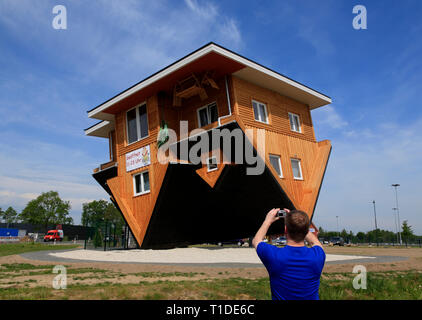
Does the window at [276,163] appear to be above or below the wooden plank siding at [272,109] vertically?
below

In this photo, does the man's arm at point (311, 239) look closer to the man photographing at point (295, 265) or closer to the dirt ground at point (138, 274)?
the man photographing at point (295, 265)

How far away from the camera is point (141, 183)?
21.4 m

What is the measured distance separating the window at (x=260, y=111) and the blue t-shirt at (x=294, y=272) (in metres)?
15.9

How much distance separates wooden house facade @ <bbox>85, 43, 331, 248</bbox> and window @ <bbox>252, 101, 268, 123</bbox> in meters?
0.06

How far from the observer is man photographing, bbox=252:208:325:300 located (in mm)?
3018

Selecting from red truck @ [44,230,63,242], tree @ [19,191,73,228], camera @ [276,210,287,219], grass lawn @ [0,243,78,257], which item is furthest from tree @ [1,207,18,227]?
camera @ [276,210,287,219]

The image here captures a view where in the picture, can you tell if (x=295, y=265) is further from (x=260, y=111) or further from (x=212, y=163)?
(x=260, y=111)

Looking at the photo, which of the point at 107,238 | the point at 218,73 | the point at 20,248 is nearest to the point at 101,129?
Result: the point at 107,238

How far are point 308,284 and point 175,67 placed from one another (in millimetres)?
16430

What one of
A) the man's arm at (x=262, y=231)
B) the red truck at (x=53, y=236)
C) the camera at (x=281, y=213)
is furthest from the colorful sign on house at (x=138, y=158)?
the red truck at (x=53, y=236)

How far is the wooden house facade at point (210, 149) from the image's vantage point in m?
17.6

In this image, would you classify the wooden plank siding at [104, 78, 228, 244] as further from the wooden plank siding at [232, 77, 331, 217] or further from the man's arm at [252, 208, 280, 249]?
the man's arm at [252, 208, 280, 249]

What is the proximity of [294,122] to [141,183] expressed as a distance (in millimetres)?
10723

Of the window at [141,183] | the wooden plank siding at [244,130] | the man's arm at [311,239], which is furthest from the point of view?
the window at [141,183]
